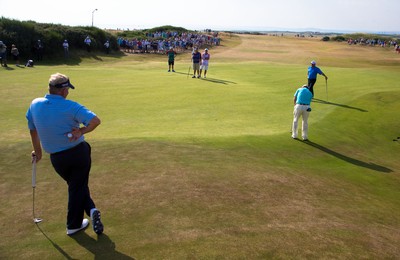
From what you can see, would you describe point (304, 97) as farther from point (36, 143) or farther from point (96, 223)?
point (36, 143)

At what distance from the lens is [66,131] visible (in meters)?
4.75

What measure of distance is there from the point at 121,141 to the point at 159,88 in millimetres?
10553

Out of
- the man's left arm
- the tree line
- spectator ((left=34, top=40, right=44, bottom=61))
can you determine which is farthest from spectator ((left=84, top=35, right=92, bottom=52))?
the man's left arm

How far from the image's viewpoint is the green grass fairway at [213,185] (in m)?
5.07

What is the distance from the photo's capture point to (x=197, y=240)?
5.07 metres

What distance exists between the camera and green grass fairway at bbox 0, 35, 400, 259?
5066 mm

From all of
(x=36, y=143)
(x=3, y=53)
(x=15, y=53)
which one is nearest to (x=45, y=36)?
(x=15, y=53)

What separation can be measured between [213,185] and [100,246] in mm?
2770

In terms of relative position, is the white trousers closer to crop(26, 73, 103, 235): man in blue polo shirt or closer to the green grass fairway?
the green grass fairway

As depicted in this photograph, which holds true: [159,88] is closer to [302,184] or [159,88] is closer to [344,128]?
[344,128]

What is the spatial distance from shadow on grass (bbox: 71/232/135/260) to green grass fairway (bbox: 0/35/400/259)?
1 cm

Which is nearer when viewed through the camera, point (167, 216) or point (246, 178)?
point (167, 216)

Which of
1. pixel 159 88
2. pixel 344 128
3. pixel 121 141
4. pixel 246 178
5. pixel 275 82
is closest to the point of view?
pixel 246 178

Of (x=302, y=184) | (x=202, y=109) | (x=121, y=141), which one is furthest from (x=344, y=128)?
(x=121, y=141)
